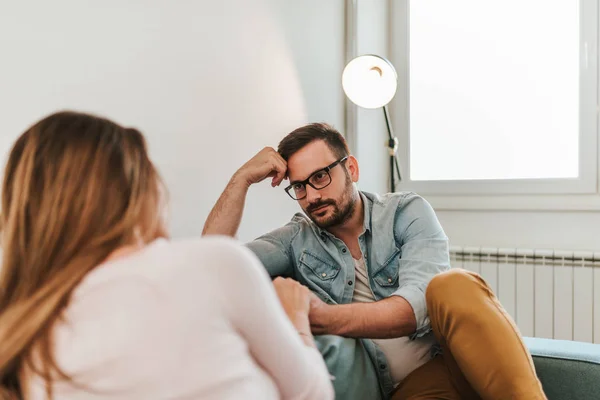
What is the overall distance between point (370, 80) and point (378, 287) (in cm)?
111

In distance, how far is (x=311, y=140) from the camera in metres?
1.77

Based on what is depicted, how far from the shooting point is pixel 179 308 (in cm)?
68

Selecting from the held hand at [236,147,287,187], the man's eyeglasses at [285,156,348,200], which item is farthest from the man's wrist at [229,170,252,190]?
the man's eyeglasses at [285,156,348,200]

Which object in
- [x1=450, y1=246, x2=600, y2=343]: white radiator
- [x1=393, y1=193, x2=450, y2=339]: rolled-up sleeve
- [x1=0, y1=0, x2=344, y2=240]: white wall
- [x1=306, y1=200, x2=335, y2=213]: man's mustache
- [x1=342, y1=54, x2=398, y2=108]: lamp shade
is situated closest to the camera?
[x1=0, y1=0, x2=344, y2=240]: white wall

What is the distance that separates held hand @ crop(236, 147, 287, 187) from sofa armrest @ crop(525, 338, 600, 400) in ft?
2.77

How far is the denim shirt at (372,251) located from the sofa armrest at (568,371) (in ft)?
0.96

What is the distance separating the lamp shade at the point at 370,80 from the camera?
246cm

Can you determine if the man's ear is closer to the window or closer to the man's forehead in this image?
the man's forehead

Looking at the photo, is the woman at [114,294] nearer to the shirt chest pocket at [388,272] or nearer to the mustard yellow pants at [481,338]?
the mustard yellow pants at [481,338]

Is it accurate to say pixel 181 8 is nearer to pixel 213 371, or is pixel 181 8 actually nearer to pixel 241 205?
pixel 241 205

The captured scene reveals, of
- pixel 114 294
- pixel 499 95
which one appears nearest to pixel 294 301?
pixel 114 294

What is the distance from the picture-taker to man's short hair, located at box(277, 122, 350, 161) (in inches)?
69.7

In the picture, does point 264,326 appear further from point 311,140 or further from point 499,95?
point 499,95

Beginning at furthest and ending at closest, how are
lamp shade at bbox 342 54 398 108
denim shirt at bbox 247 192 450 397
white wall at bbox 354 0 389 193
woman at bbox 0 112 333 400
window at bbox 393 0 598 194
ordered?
white wall at bbox 354 0 389 193 → window at bbox 393 0 598 194 → lamp shade at bbox 342 54 398 108 → denim shirt at bbox 247 192 450 397 → woman at bbox 0 112 333 400
